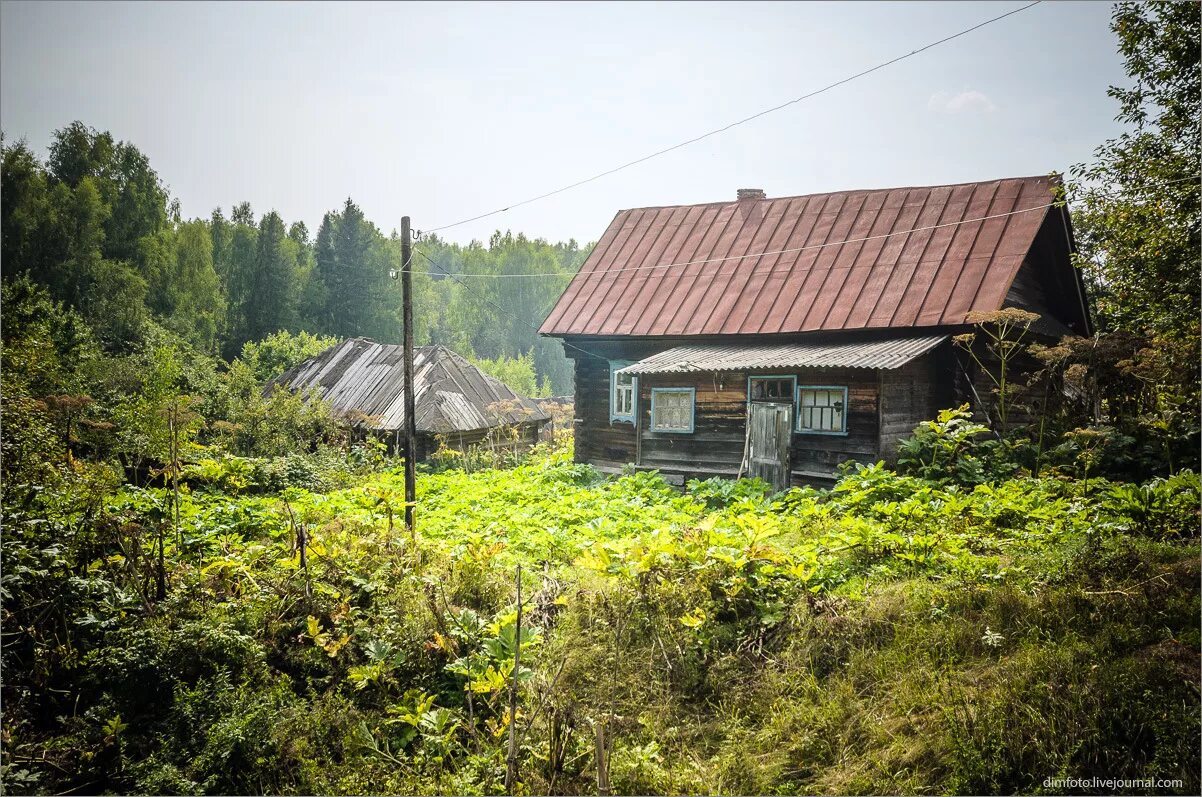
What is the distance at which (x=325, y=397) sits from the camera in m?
22.2

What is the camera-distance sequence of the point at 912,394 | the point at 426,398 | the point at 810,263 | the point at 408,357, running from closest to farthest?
1. the point at 408,357
2. the point at 912,394
3. the point at 810,263
4. the point at 426,398

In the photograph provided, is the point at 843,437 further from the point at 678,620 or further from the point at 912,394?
the point at 678,620

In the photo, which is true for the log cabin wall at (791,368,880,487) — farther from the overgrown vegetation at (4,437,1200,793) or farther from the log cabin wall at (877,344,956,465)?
the overgrown vegetation at (4,437,1200,793)

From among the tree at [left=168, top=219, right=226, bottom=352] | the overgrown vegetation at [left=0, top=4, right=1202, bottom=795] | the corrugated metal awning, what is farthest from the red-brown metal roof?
the tree at [left=168, top=219, right=226, bottom=352]

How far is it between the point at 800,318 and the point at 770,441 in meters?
2.66

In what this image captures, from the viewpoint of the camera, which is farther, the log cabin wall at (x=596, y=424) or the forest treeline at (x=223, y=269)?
the forest treeline at (x=223, y=269)

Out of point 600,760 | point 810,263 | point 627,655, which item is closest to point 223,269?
point 810,263

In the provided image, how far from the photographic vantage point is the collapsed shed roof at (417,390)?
19.2 meters

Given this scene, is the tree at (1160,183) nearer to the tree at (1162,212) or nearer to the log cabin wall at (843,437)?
the tree at (1162,212)

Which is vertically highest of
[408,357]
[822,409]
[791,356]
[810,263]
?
[810,263]

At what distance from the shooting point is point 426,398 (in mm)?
19328

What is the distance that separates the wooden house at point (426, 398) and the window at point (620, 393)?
4331 millimetres

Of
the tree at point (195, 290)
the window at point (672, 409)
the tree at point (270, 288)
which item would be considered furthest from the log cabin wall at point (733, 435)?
the tree at point (270, 288)

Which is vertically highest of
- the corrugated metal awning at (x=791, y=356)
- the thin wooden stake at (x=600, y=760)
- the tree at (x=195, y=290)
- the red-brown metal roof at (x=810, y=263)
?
the tree at (x=195, y=290)
